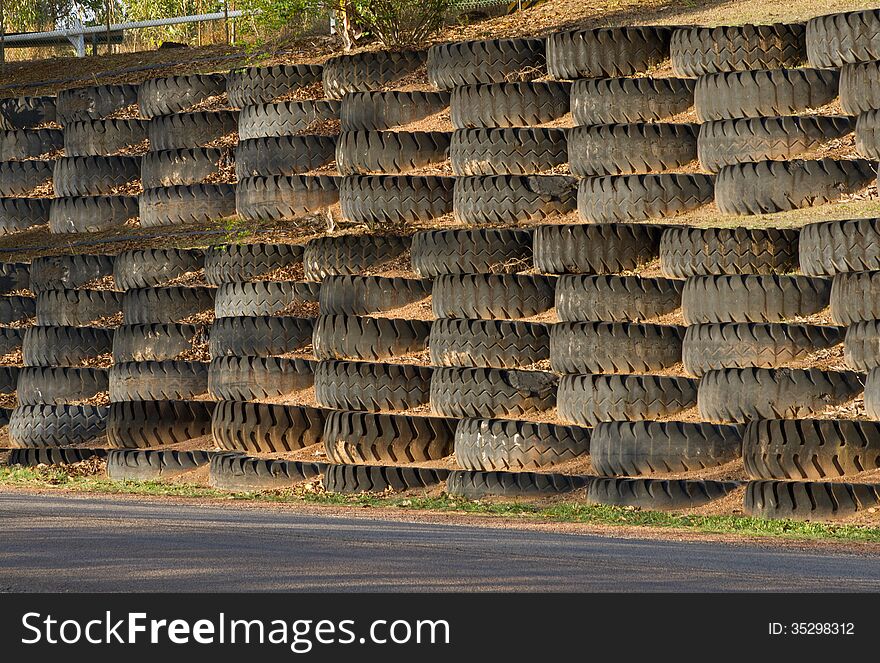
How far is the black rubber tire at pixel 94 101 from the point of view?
A: 27562mm

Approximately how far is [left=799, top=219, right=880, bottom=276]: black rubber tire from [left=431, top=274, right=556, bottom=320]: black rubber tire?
10.4ft

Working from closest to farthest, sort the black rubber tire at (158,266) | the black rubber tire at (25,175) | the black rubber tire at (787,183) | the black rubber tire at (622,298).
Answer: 1. the black rubber tire at (622,298)
2. the black rubber tire at (787,183)
3. the black rubber tire at (158,266)
4. the black rubber tire at (25,175)

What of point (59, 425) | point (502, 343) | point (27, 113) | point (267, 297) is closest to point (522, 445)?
point (502, 343)

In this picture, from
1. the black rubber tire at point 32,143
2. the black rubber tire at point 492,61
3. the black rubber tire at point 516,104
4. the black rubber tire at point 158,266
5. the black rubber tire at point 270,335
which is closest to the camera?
the black rubber tire at point 270,335

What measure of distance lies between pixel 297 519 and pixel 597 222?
8469mm

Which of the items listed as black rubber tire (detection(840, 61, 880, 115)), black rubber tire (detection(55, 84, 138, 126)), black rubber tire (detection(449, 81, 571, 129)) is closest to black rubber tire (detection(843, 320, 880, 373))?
black rubber tire (detection(840, 61, 880, 115))

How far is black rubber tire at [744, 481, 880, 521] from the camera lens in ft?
45.6

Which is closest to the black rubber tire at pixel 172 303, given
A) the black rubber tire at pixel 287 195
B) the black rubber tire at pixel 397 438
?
the black rubber tire at pixel 287 195

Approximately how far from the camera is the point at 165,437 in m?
19.9

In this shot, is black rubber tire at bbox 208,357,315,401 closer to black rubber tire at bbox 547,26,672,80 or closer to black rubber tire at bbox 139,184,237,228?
black rubber tire at bbox 139,184,237,228

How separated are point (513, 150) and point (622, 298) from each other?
435 cm

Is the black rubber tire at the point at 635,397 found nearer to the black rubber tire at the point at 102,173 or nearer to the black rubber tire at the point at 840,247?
the black rubber tire at the point at 840,247

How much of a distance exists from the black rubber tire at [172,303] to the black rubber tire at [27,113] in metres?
7.42

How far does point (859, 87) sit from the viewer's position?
66.3ft
